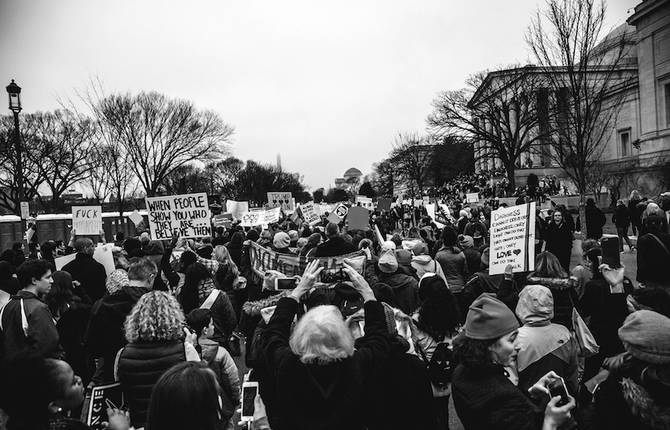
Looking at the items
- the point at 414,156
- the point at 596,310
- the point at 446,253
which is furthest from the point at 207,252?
the point at 414,156

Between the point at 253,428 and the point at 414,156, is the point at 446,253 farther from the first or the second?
the point at 414,156

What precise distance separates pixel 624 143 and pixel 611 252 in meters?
60.7

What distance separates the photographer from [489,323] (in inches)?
116

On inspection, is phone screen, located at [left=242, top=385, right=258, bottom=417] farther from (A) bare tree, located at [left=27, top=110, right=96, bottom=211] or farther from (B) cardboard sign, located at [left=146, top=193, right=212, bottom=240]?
(A) bare tree, located at [left=27, top=110, right=96, bottom=211]

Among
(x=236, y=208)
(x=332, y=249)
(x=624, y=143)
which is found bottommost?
(x=332, y=249)

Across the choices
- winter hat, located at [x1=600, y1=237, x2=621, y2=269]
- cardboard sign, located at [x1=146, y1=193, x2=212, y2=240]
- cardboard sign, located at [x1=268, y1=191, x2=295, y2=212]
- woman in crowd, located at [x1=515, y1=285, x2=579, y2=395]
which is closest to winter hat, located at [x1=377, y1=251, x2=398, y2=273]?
woman in crowd, located at [x1=515, y1=285, x2=579, y2=395]

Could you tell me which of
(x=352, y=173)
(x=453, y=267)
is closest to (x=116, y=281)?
(x=453, y=267)

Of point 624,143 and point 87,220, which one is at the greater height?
point 624,143

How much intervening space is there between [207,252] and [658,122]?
45466 millimetres

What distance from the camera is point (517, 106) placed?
43.6 meters

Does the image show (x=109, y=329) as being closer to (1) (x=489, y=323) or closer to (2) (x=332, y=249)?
(2) (x=332, y=249)

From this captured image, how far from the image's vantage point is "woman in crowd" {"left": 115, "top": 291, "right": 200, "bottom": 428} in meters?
3.42

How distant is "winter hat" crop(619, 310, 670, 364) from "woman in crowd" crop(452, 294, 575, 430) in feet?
1.25

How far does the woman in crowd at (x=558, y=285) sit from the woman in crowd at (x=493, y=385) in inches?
86.3
